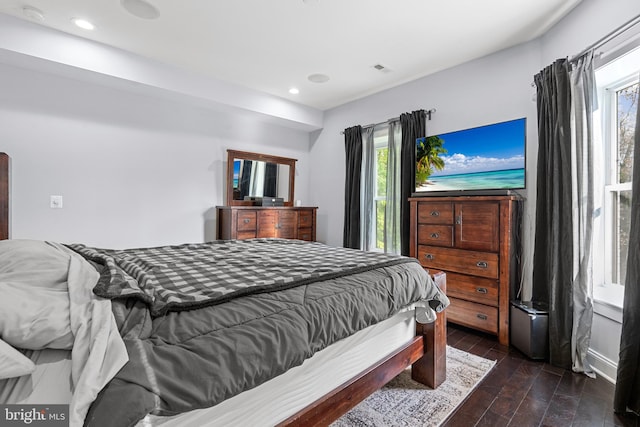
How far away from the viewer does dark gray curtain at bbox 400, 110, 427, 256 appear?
3629mm

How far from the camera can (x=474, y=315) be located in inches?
109

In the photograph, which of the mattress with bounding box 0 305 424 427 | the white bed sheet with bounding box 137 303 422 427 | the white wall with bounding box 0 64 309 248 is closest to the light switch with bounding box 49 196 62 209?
the white wall with bounding box 0 64 309 248

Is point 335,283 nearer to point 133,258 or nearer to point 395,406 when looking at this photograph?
point 395,406

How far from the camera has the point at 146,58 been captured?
3.28m

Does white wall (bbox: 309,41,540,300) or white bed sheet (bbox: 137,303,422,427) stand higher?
white wall (bbox: 309,41,540,300)

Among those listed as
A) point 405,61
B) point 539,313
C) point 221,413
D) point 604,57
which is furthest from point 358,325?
point 405,61

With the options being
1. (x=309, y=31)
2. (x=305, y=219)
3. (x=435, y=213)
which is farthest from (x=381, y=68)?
→ (x=305, y=219)

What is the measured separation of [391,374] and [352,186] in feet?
9.88

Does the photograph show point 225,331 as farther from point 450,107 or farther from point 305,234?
point 305,234

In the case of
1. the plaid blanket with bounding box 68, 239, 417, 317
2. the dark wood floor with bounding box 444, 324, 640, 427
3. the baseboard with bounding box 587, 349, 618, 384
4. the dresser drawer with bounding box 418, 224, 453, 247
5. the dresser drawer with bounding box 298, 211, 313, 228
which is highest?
the dresser drawer with bounding box 298, 211, 313, 228

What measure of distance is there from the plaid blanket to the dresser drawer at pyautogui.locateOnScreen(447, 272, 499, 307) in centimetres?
129

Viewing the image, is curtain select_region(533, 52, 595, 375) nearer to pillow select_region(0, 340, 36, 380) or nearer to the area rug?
the area rug

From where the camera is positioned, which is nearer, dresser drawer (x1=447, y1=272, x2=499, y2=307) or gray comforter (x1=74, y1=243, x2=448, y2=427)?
gray comforter (x1=74, y1=243, x2=448, y2=427)

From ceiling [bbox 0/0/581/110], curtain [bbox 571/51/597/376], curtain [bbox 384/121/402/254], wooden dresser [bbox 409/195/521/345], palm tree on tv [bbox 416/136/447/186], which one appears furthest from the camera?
curtain [bbox 384/121/402/254]
